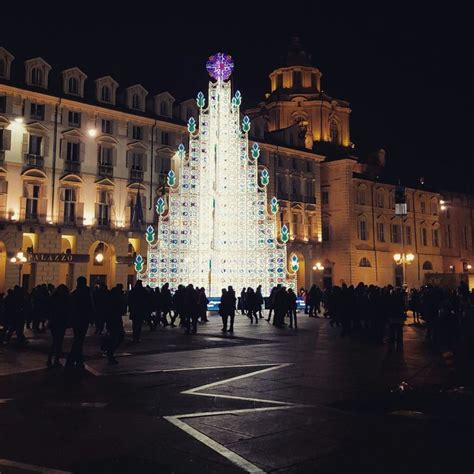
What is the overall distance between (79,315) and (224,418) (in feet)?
16.6

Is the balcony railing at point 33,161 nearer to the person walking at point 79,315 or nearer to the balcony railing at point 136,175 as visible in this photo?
the balcony railing at point 136,175

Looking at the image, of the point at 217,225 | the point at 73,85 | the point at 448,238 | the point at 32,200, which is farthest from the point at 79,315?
the point at 448,238

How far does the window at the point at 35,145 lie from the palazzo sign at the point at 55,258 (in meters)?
8.96

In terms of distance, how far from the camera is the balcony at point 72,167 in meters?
40.6

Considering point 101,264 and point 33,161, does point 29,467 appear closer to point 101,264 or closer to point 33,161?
point 33,161

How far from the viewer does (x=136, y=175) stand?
44250 millimetres

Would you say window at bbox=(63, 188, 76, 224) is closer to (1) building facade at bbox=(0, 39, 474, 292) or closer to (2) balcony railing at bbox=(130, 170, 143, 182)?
(1) building facade at bbox=(0, 39, 474, 292)

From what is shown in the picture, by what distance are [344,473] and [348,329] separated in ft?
48.7

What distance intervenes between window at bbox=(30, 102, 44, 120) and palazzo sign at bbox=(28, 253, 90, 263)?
36.9 feet

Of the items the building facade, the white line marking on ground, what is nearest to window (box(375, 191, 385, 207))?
the building facade

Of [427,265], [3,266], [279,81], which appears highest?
[279,81]

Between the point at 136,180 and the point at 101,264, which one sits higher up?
the point at 136,180

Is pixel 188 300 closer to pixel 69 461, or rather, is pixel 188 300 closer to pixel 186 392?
pixel 186 392

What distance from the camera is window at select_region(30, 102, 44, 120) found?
128 feet
